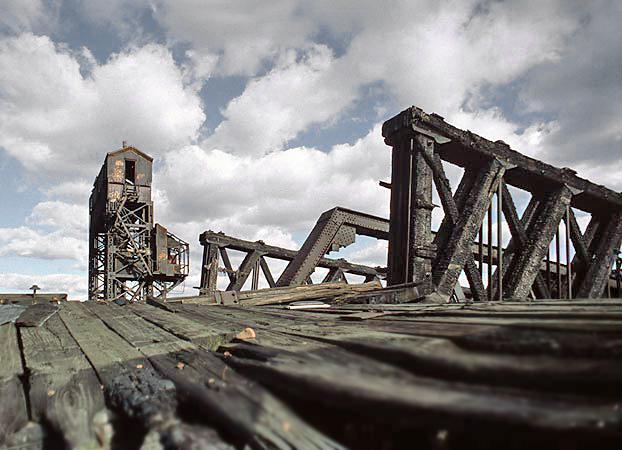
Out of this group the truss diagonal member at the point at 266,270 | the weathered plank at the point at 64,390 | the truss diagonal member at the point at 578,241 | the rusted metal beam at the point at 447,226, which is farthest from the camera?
the truss diagonal member at the point at 266,270

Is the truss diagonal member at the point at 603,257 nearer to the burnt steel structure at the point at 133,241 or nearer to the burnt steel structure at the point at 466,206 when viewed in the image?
the burnt steel structure at the point at 466,206

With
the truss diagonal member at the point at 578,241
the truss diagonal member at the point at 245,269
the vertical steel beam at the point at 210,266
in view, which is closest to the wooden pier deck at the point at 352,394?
the truss diagonal member at the point at 578,241

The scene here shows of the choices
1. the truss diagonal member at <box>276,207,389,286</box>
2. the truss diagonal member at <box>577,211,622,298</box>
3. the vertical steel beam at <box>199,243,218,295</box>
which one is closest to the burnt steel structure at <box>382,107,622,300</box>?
the truss diagonal member at <box>577,211,622,298</box>

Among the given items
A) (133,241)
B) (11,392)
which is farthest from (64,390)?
(133,241)

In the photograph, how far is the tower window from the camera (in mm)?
29797

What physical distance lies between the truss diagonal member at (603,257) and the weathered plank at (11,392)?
8.14 m

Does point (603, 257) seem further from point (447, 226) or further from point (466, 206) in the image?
point (447, 226)

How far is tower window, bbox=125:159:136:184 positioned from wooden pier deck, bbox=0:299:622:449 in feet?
99.8

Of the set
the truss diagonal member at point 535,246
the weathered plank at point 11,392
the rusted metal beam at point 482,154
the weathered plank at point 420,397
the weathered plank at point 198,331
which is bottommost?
the weathered plank at point 11,392

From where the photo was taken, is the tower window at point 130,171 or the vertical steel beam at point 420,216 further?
the tower window at point 130,171

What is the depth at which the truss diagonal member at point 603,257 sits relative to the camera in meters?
7.34

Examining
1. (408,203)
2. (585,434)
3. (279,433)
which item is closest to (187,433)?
(279,433)

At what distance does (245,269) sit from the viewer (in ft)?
33.4

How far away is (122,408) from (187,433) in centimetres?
42
